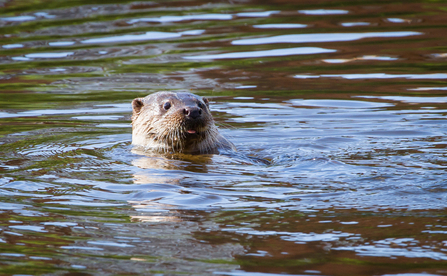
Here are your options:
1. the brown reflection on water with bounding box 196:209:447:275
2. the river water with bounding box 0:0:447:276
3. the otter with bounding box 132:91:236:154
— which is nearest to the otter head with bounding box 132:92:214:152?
the otter with bounding box 132:91:236:154

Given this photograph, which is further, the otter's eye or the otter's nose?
the otter's eye

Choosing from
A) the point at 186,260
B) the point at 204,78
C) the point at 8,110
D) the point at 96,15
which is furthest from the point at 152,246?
the point at 96,15

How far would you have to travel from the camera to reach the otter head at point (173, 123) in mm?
6340

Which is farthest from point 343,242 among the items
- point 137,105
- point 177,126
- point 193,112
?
point 137,105

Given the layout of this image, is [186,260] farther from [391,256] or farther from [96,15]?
[96,15]

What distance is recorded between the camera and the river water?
146 inches

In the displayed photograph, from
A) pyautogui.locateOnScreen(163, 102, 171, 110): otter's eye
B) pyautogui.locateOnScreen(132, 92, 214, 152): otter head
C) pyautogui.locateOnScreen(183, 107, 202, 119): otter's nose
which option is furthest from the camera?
pyautogui.locateOnScreen(163, 102, 171, 110): otter's eye

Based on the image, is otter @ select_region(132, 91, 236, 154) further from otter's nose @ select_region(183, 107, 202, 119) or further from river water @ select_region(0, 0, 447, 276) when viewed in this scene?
river water @ select_region(0, 0, 447, 276)

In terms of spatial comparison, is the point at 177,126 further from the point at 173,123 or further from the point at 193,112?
the point at 193,112

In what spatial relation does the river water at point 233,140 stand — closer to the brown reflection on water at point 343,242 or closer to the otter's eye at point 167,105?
the brown reflection on water at point 343,242

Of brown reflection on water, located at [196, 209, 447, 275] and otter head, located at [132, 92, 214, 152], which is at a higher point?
otter head, located at [132, 92, 214, 152]

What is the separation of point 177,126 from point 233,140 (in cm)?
147

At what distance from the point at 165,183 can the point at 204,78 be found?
5365mm

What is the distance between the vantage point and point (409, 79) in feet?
32.0
